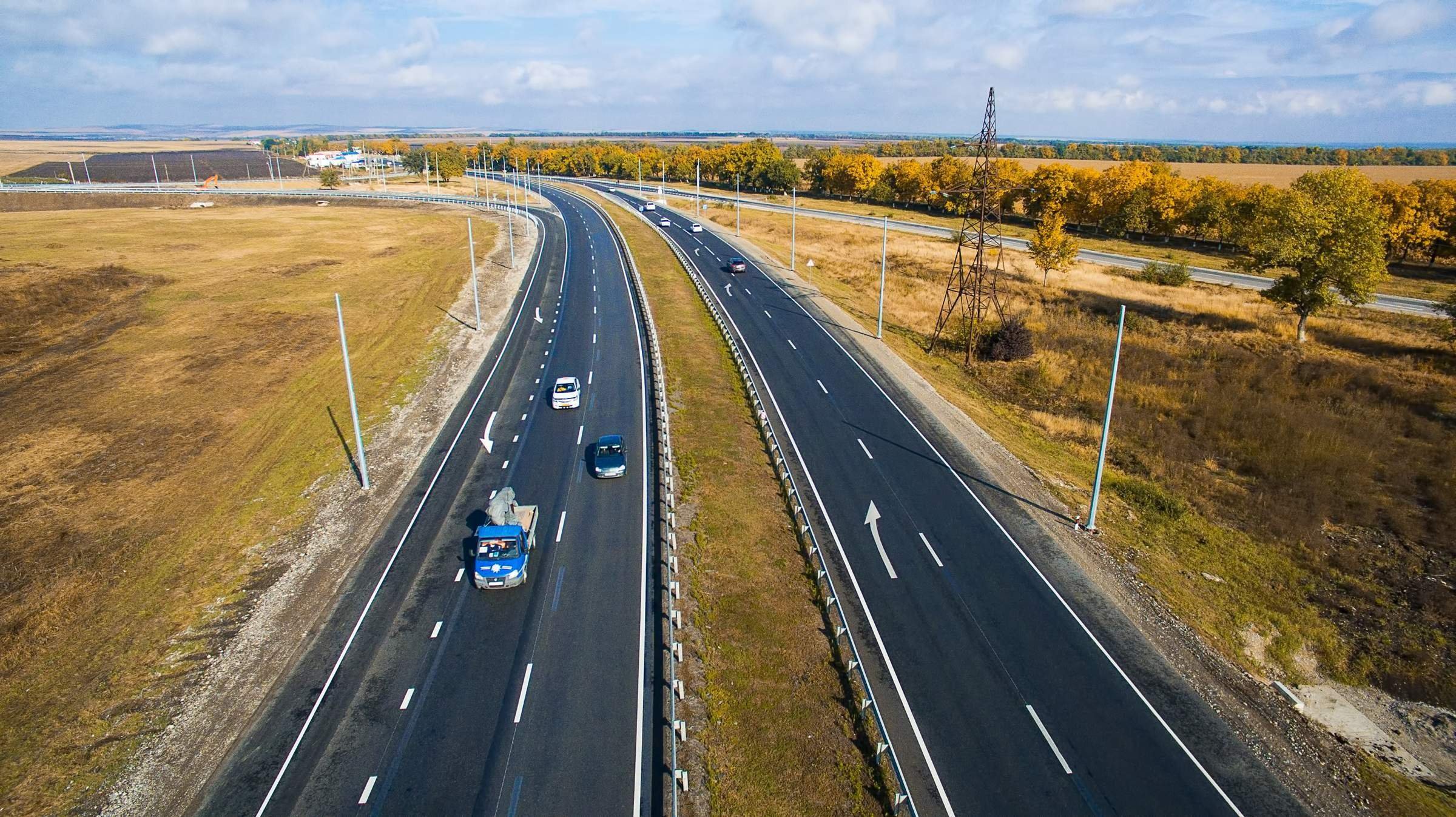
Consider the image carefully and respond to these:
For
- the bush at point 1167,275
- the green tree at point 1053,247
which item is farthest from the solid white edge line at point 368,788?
the bush at point 1167,275

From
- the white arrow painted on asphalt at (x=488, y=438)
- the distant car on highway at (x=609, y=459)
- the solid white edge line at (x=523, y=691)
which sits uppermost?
the distant car on highway at (x=609, y=459)

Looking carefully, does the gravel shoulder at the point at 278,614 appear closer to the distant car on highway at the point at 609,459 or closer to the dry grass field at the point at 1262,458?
the distant car on highway at the point at 609,459

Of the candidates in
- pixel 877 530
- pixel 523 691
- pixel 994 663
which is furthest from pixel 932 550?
pixel 523 691

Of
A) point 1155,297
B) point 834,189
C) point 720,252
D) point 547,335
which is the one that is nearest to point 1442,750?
point 547,335

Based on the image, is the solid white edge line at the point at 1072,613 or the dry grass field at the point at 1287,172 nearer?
the solid white edge line at the point at 1072,613

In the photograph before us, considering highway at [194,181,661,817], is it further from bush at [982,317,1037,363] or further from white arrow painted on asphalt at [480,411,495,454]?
bush at [982,317,1037,363]

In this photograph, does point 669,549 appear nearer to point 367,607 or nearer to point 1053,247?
point 367,607

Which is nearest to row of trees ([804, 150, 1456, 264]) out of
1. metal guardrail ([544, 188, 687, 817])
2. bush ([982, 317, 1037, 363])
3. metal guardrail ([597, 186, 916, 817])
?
bush ([982, 317, 1037, 363])
